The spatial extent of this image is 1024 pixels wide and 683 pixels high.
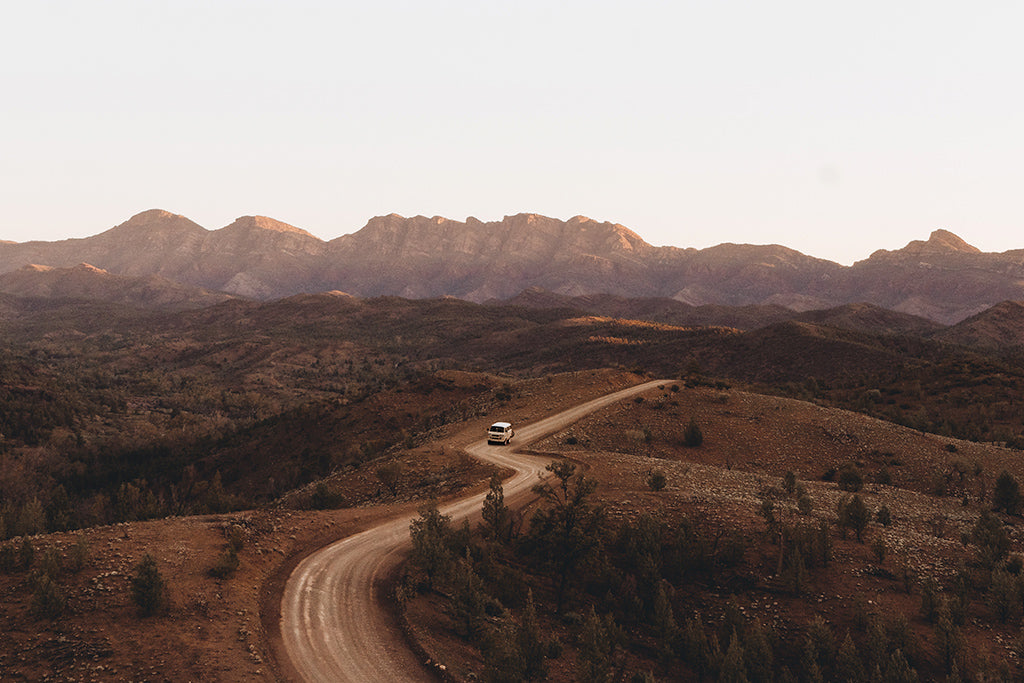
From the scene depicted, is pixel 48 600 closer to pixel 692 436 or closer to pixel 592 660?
pixel 592 660

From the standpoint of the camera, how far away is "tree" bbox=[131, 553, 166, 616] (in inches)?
650

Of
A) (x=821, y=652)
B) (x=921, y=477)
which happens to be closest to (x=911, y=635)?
(x=821, y=652)

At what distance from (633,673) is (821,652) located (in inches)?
238

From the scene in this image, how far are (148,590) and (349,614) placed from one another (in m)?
5.69

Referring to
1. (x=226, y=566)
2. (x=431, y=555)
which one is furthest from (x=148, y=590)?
(x=431, y=555)

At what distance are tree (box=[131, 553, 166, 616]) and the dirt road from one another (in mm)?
3464

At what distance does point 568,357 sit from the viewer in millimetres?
154125

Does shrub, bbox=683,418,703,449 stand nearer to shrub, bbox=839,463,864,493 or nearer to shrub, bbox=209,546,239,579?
shrub, bbox=839,463,864,493

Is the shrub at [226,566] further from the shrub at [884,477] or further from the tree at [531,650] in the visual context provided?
the shrub at [884,477]

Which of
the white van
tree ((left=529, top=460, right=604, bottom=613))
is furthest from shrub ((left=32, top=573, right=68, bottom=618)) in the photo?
the white van

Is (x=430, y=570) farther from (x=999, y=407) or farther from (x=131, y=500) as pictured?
(x=999, y=407)

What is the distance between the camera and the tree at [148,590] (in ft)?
54.1

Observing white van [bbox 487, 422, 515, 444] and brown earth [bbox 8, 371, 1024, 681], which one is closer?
brown earth [bbox 8, 371, 1024, 681]

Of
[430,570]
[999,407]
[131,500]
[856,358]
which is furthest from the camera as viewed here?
[856,358]
